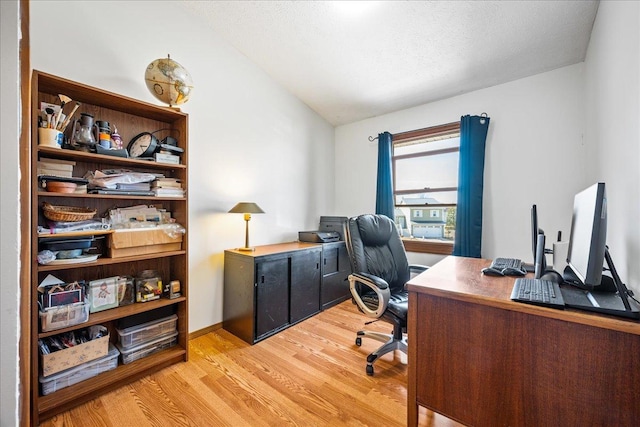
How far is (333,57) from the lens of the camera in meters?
2.57

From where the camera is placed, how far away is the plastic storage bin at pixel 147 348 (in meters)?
1.79

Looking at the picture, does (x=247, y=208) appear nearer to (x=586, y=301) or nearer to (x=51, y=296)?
(x=51, y=296)

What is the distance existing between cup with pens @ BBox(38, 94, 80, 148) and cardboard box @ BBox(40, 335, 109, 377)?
47.9 inches

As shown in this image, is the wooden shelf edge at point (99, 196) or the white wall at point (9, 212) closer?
the white wall at point (9, 212)

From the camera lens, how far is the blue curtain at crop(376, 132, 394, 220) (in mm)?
3375

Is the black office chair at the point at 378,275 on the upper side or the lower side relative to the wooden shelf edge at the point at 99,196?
lower

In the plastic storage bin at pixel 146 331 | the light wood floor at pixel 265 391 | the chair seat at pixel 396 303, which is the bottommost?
the light wood floor at pixel 265 391

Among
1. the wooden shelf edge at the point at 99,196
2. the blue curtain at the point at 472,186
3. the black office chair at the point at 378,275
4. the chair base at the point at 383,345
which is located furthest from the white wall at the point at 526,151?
the wooden shelf edge at the point at 99,196

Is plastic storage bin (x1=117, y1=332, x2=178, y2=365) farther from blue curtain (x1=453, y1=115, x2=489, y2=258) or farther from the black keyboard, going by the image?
blue curtain (x1=453, y1=115, x2=489, y2=258)

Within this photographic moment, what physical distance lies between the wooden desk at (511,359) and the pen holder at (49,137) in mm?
2131

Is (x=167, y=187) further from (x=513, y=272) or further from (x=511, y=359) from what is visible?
(x=513, y=272)

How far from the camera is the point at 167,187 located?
1904mm

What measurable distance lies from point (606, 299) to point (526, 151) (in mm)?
2061

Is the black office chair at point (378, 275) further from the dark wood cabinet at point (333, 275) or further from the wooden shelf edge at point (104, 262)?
Result: the wooden shelf edge at point (104, 262)
